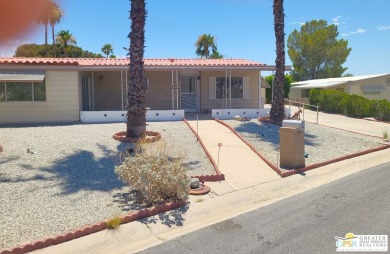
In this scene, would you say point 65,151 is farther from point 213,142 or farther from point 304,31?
point 304,31

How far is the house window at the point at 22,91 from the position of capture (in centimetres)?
1684

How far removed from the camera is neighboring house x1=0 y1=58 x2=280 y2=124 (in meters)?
16.9

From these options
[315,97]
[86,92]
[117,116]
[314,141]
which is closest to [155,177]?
[314,141]

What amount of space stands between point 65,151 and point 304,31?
166ft

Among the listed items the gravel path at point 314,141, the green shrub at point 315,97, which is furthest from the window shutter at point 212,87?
the green shrub at point 315,97

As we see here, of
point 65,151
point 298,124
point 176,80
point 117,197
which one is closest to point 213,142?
point 298,124

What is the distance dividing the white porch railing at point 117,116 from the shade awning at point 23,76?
8.36 ft

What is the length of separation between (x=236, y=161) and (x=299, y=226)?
16.1ft

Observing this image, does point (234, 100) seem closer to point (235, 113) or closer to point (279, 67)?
point (235, 113)

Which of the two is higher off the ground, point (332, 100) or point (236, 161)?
point (332, 100)

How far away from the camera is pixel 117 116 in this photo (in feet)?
57.9

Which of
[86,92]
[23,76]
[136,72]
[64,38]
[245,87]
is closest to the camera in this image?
[136,72]

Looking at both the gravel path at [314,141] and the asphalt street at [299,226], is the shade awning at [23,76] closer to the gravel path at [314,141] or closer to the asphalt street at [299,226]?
the gravel path at [314,141]

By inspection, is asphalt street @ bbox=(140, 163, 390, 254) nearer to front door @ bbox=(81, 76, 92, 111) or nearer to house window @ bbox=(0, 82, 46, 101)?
house window @ bbox=(0, 82, 46, 101)
